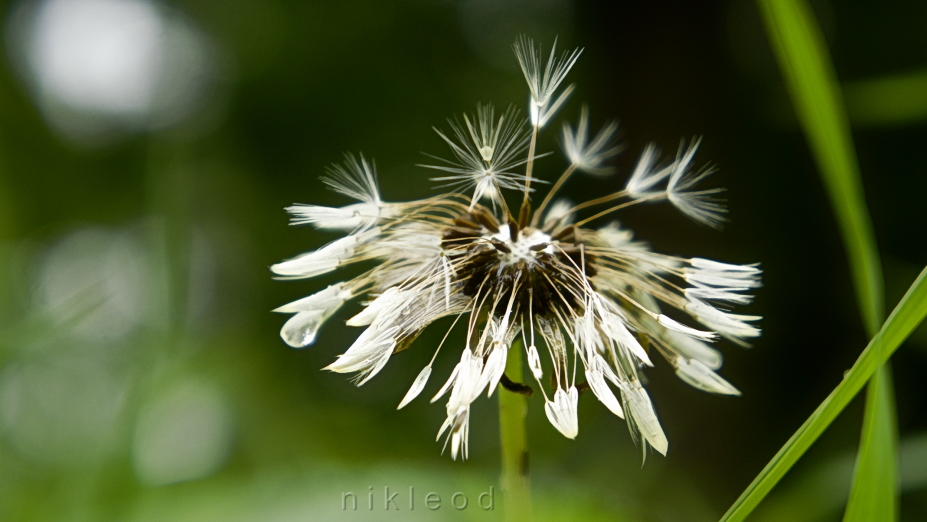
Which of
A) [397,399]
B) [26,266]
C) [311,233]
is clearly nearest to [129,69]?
[26,266]

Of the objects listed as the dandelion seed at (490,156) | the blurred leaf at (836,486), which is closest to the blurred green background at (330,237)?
the blurred leaf at (836,486)

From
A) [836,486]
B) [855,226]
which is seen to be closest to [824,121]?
[855,226]

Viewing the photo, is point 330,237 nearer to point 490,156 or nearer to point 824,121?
point 490,156

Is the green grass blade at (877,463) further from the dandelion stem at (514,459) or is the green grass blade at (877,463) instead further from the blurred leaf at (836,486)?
the blurred leaf at (836,486)

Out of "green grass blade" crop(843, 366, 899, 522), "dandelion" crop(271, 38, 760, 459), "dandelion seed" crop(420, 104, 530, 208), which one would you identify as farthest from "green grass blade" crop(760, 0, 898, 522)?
"dandelion seed" crop(420, 104, 530, 208)

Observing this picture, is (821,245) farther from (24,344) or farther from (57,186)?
(57,186)

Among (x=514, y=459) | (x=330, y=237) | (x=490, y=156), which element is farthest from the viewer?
(x=330, y=237)
